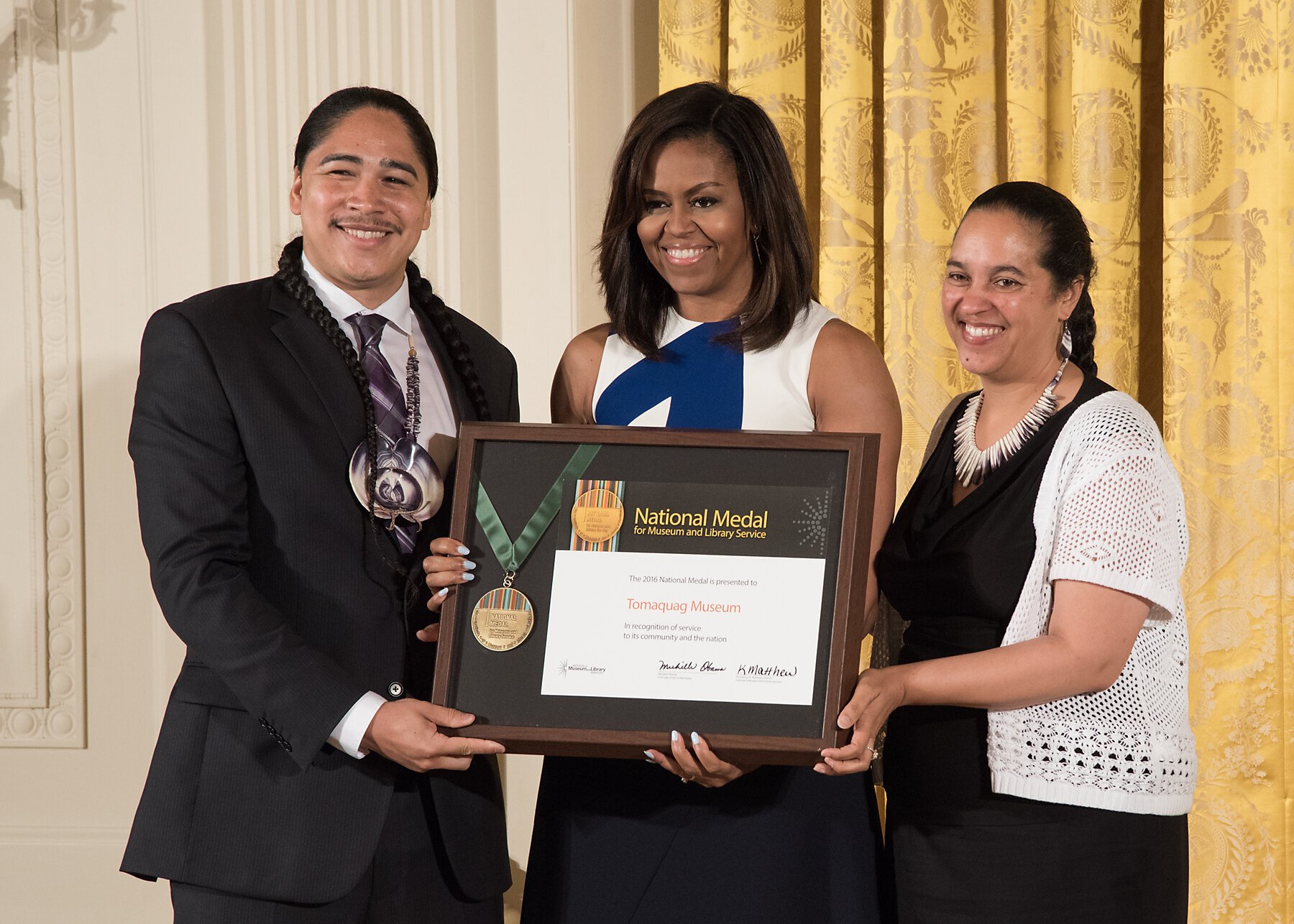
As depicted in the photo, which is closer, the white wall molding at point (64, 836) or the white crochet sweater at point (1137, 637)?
the white crochet sweater at point (1137, 637)

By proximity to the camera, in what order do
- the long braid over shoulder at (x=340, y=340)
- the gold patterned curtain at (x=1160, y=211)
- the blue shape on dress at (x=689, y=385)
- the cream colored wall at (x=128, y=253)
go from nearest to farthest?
the long braid over shoulder at (x=340, y=340)
the blue shape on dress at (x=689, y=385)
the gold patterned curtain at (x=1160, y=211)
the cream colored wall at (x=128, y=253)

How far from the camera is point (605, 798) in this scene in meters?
1.83

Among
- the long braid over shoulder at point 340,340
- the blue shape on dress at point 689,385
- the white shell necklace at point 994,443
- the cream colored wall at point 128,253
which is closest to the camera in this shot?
the long braid over shoulder at point 340,340

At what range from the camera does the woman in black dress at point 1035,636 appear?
158 cm

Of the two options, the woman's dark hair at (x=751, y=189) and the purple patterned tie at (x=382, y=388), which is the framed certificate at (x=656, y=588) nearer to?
the purple patterned tie at (x=382, y=388)

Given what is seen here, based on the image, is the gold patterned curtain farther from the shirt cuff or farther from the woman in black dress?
the shirt cuff

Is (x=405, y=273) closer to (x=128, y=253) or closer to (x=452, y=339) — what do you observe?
(x=452, y=339)

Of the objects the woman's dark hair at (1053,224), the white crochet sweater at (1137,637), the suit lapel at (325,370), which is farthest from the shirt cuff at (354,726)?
the woman's dark hair at (1053,224)

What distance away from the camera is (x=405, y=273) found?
1.88m

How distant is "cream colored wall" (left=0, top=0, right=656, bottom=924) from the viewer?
2840 mm

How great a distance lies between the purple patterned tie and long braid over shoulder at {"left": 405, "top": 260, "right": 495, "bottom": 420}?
0.12 metres

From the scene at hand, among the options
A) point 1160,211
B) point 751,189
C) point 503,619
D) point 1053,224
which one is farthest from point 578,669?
point 1160,211

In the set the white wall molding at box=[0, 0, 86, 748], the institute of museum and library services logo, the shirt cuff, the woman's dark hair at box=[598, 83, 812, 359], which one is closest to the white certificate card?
the institute of museum and library services logo

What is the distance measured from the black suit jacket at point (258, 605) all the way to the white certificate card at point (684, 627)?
260 millimetres
